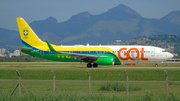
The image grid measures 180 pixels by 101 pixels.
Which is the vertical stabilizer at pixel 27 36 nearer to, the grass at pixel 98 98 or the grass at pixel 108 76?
the grass at pixel 108 76

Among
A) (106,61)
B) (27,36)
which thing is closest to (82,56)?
(106,61)

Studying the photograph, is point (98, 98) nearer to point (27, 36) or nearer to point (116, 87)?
point (116, 87)

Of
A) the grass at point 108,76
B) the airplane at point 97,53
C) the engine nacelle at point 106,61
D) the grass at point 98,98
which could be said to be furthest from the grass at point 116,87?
the airplane at point 97,53

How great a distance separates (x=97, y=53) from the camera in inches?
1893

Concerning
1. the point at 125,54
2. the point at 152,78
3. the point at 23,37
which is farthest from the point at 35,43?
the point at 152,78

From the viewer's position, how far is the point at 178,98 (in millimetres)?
16641

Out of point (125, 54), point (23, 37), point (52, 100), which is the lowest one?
point (52, 100)

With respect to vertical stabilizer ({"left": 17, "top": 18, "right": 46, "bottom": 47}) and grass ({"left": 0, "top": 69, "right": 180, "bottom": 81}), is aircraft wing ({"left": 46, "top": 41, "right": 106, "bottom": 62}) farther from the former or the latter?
grass ({"left": 0, "top": 69, "right": 180, "bottom": 81})

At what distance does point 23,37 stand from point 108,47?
1606cm

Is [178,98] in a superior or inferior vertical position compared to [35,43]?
inferior

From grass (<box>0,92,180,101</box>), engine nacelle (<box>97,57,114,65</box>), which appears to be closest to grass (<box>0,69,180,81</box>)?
engine nacelle (<box>97,57,114,65</box>)

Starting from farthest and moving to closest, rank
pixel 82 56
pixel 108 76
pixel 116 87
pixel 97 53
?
1. pixel 97 53
2. pixel 82 56
3. pixel 108 76
4. pixel 116 87

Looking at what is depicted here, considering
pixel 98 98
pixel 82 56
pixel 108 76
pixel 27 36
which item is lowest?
pixel 98 98

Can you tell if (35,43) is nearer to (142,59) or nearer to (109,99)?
(142,59)
